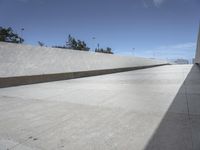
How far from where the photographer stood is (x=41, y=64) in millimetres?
9727

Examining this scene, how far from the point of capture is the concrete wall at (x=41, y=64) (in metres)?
8.23

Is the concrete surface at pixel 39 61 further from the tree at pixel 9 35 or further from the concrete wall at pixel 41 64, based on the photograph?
the tree at pixel 9 35

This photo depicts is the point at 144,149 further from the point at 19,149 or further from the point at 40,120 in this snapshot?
the point at 40,120

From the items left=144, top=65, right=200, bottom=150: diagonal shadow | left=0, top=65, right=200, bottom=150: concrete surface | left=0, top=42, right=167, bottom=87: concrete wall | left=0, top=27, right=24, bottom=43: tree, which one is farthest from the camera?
left=0, top=27, right=24, bottom=43: tree

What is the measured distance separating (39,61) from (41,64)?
211 millimetres

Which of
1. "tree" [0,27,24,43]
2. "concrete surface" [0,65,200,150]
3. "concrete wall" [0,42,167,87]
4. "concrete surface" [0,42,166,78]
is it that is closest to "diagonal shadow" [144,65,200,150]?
"concrete surface" [0,65,200,150]

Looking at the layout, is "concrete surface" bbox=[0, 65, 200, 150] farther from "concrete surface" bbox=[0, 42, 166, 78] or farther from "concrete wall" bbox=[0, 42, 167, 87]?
"concrete surface" bbox=[0, 42, 166, 78]

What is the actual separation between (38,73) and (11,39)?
1330 inches

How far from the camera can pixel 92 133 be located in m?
2.70

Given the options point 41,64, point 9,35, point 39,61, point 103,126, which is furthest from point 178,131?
point 9,35

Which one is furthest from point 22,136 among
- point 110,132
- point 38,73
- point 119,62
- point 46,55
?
point 119,62

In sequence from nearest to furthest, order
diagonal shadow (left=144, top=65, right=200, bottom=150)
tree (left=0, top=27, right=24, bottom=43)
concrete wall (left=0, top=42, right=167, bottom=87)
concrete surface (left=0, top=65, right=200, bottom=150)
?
diagonal shadow (left=144, top=65, right=200, bottom=150) → concrete surface (left=0, top=65, right=200, bottom=150) → concrete wall (left=0, top=42, right=167, bottom=87) → tree (left=0, top=27, right=24, bottom=43)

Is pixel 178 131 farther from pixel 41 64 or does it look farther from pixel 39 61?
pixel 39 61

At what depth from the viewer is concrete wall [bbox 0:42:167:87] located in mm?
8234
